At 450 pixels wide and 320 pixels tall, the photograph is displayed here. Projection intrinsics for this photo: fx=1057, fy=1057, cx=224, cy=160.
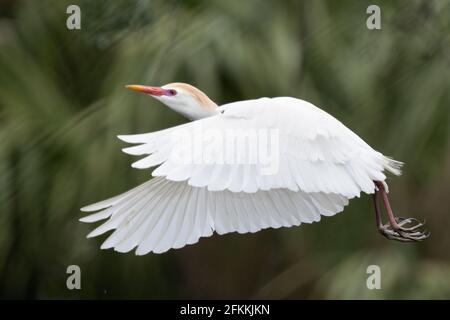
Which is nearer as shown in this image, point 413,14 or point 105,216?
point 105,216

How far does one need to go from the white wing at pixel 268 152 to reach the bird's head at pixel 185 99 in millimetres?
74

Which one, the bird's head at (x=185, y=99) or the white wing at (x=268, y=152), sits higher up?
the bird's head at (x=185, y=99)

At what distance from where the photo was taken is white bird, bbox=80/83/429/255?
1.24 metres

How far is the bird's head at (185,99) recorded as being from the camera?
1432 millimetres

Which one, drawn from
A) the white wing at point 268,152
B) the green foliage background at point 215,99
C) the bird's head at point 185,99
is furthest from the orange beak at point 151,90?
the green foliage background at point 215,99

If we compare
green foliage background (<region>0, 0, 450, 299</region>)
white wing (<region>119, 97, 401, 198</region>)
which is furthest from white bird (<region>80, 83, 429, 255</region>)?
green foliage background (<region>0, 0, 450, 299</region>)

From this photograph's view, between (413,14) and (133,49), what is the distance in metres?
0.52

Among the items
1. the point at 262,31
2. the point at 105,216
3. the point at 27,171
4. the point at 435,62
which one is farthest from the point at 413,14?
the point at 105,216

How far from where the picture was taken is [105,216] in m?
1.28

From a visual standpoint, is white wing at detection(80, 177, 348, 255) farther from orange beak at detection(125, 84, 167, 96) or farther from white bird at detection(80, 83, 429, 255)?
orange beak at detection(125, 84, 167, 96)

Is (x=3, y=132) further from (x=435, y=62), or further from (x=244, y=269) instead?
(x=435, y=62)

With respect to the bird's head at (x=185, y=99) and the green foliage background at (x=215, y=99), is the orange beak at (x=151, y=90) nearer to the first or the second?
the bird's head at (x=185, y=99)

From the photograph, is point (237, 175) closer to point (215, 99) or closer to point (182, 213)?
point (182, 213)

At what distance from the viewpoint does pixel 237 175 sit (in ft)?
4.08
